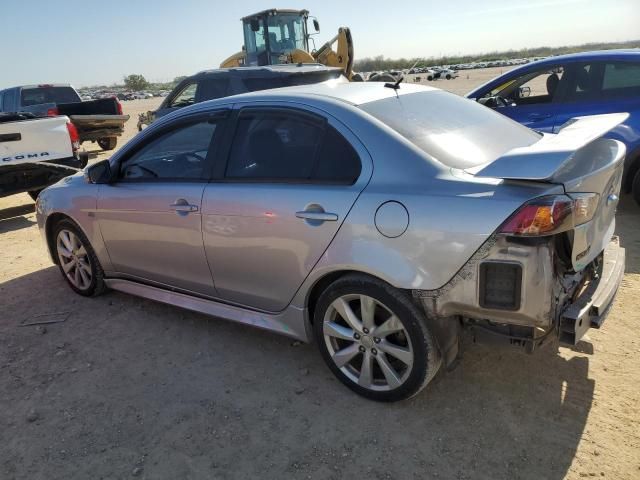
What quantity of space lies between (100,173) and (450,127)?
2.62m

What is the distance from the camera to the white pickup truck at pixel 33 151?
23.5 feet

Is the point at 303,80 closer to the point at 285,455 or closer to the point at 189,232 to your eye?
the point at 189,232

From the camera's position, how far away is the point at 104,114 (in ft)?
44.3

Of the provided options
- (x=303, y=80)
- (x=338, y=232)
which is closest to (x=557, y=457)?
(x=338, y=232)

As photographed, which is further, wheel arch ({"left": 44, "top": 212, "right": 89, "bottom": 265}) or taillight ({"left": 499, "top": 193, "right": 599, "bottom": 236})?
wheel arch ({"left": 44, "top": 212, "right": 89, "bottom": 265})

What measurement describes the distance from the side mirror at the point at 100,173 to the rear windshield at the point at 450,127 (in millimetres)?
2131

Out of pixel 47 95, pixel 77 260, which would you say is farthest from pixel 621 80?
pixel 47 95

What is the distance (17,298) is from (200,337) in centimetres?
215

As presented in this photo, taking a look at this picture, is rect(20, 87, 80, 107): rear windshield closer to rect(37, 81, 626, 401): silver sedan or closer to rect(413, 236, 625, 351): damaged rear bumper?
rect(37, 81, 626, 401): silver sedan

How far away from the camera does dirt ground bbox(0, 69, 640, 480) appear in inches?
97.3

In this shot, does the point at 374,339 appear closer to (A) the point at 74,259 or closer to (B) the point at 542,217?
(B) the point at 542,217

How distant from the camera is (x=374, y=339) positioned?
2789 millimetres

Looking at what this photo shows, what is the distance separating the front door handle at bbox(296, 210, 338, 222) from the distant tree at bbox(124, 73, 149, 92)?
112560 millimetres

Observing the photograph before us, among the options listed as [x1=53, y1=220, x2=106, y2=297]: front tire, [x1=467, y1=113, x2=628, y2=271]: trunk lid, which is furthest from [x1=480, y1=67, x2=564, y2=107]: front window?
[x1=53, y1=220, x2=106, y2=297]: front tire
